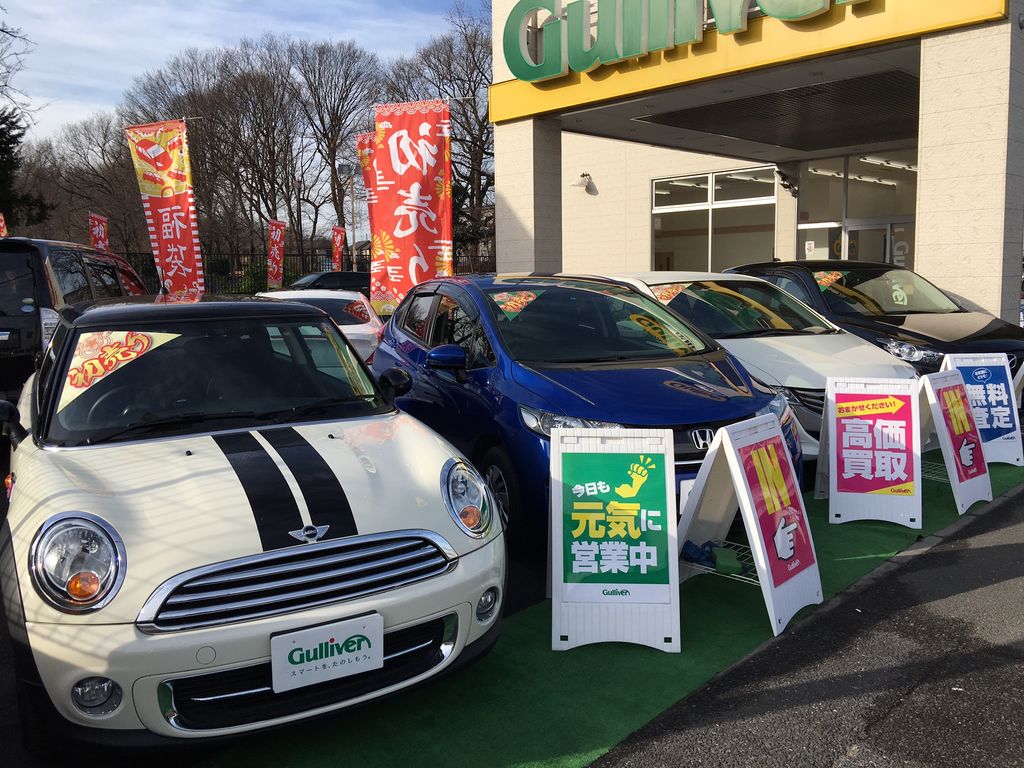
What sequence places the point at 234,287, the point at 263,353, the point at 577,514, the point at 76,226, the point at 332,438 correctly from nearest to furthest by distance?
1. the point at 332,438
2. the point at 577,514
3. the point at 263,353
4. the point at 234,287
5. the point at 76,226

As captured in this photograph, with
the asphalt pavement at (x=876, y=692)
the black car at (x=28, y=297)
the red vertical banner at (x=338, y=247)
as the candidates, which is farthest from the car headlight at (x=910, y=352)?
the red vertical banner at (x=338, y=247)

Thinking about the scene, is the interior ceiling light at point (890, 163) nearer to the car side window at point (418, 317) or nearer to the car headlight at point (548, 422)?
the car side window at point (418, 317)

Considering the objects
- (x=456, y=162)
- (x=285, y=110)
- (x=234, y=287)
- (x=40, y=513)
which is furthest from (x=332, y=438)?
(x=285, y=110)

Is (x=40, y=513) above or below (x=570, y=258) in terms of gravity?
below

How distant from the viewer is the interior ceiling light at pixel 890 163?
1617cm

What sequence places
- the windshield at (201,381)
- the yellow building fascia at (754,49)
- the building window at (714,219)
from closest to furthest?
the windshield at (201,381) → the yellow building fascia at (754,49) → the building window at (714,219)

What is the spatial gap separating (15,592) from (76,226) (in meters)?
51.8

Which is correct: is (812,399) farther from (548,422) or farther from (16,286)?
(16,286)

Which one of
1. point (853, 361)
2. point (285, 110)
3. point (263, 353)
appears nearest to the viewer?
point (263, 353)

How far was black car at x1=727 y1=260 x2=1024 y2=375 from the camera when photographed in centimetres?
718

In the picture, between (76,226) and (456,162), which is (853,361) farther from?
(76,226)

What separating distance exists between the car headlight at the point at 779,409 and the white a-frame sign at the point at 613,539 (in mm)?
1138

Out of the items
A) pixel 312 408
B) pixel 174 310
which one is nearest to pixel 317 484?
pixel 312 408

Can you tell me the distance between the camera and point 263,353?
3.77 meters
